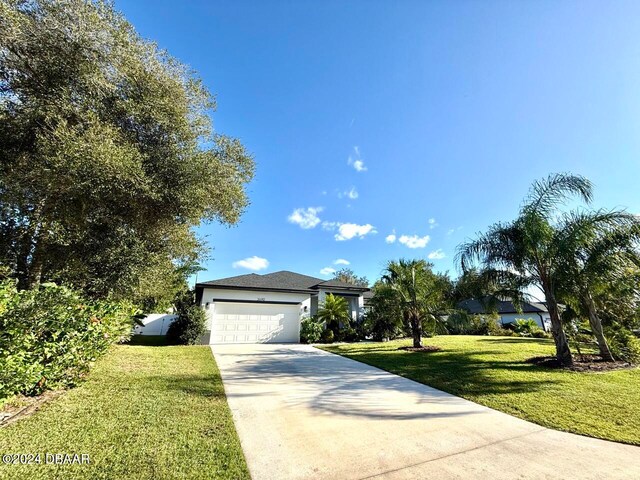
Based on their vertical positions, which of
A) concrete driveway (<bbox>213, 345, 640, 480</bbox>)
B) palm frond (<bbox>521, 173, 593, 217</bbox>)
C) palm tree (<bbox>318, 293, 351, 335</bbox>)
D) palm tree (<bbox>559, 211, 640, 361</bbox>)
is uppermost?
palm frond (<bbox>521, 173, 593, 217</bbox>)

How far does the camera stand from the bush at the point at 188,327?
1475 centimetres

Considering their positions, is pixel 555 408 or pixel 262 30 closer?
pixel 555 408

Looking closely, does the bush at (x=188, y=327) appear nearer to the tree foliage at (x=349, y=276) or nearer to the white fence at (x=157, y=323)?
the white fence at (x=157, y=323)

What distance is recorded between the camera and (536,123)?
1008 centimetres

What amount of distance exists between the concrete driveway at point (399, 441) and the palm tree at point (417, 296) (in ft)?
22.6

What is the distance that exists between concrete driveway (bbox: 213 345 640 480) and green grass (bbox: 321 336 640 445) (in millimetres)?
456

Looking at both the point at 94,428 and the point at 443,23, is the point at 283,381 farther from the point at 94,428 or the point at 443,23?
the point at 443,23

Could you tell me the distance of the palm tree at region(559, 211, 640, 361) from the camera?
7.96 metres

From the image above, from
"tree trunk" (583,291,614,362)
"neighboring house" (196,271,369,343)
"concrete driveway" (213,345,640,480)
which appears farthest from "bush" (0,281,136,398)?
"tree trunk" (583,291,614,362)

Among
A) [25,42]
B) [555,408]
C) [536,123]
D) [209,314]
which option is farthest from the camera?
[209,314]

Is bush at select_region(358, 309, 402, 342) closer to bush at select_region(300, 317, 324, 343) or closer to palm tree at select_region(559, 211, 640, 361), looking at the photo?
bush at select_region(300, 317, 324, 343)

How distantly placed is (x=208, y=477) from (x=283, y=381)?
442 cm

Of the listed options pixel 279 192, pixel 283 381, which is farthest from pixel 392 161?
pixel 283 381

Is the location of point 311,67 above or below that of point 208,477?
above
